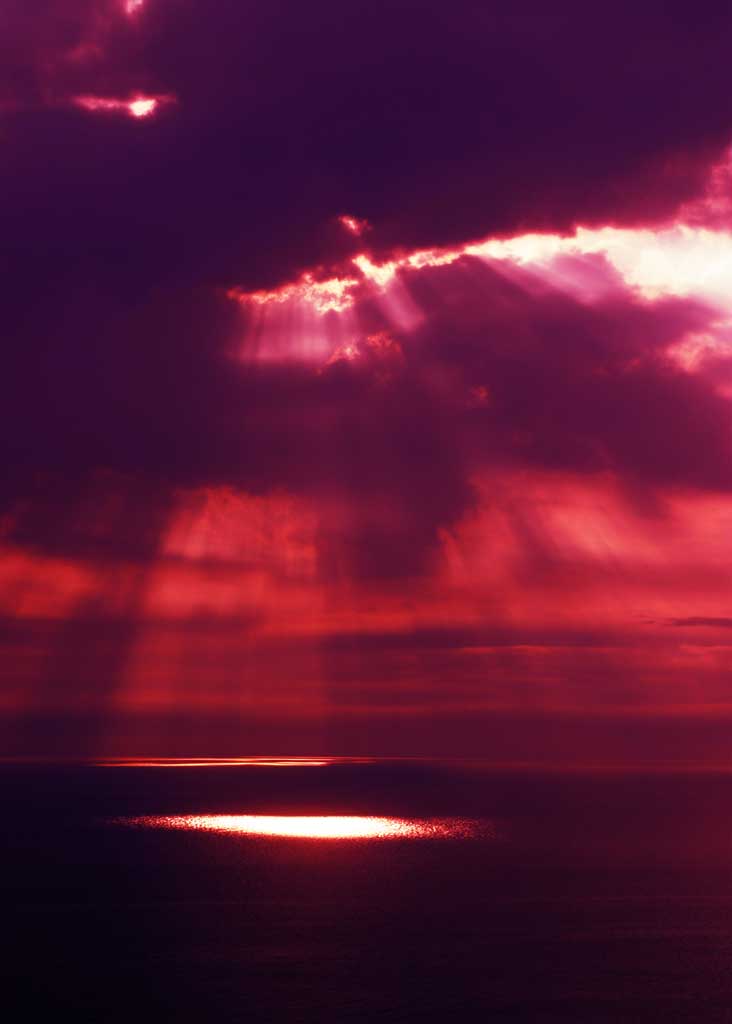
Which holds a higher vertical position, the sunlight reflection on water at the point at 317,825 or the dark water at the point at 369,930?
the dark water at the point at 369,930

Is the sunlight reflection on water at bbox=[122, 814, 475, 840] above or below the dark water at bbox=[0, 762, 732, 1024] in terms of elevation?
below

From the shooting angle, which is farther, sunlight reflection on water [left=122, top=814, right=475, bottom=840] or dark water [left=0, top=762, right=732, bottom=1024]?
sunlight reflection on water [left=122, top=814, right=475, bottom=840]

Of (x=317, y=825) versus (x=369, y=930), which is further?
(x=317, y=825)

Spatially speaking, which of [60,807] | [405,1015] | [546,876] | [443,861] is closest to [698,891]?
[546,876]

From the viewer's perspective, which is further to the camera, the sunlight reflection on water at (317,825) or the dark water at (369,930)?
the sunlight reflection on water at (317,825)

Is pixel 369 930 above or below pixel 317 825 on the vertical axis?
above
